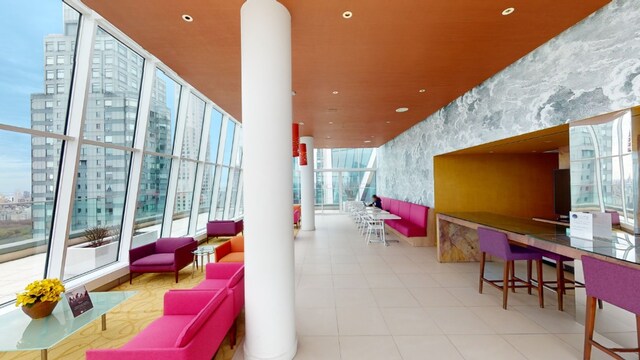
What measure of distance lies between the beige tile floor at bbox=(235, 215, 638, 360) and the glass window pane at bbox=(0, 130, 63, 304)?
3.41 metres

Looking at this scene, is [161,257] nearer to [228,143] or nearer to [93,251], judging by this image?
[93,251]

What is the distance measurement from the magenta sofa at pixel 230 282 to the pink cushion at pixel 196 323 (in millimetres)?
385

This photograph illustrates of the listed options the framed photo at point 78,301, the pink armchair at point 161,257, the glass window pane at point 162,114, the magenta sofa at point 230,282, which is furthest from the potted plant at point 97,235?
the magenta sofa at point 230,282

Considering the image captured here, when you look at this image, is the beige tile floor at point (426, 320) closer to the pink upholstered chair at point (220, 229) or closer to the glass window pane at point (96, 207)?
the glass window pane at point (96, 207)

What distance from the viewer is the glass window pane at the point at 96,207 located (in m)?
4.14

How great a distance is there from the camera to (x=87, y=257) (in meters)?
4.69

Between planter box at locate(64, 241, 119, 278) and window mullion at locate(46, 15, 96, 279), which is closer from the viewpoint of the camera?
window mullion at locate(46, 15, 96, 279)

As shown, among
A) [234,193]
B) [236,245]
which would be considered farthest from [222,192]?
[236,245]

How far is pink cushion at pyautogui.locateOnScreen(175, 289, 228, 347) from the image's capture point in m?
1.90

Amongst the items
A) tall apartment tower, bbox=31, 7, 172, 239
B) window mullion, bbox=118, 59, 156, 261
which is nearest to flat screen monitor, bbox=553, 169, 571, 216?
window mullion, bbox=118, 59, 156, 261

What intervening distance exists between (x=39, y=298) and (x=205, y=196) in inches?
246

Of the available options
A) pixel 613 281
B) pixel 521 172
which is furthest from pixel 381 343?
pixel 521 172

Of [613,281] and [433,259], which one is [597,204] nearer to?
[613,281]

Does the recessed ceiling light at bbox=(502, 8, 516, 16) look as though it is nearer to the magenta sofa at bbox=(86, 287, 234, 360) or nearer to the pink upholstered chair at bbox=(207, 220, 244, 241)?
the magenta sofa at bbox=(86, 287, 234, 360)
